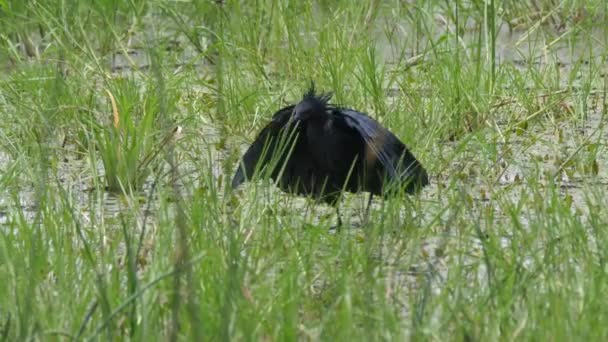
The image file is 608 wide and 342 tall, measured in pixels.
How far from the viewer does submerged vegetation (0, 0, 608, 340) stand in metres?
2.43

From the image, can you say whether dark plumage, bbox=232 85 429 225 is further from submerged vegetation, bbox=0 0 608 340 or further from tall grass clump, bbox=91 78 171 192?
tall grass clump, bbox=91 78 171 192

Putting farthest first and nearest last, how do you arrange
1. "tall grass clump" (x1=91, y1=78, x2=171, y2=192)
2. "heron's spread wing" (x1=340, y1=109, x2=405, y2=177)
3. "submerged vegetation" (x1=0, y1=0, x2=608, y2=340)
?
"tall grass clump" (x1=91, y1=78, x2=171, y2=192) → "heron's spread wing" (x1=340, y1=109, x2=405, y2=177) → "submerged vegetation" (x1=0, y1=0, x2=608, y2=340)

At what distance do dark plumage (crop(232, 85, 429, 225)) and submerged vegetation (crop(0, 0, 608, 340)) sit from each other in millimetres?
71

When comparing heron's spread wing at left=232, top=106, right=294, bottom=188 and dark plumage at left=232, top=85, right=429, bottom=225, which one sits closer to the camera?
dark plumage at left=232, top=85, right=429, bottom=225

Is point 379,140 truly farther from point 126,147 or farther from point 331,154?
point 126,147

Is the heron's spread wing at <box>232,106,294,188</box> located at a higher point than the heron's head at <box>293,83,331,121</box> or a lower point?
lower

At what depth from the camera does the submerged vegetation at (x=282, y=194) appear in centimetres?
243

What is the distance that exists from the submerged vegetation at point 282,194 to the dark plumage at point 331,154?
0.07 m

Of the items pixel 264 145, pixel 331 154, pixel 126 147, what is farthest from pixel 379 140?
pixel 126 147

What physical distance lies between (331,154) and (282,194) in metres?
0.23

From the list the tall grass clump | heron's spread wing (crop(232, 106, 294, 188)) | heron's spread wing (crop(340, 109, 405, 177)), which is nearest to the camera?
heron's spread wing (crop(340, 109, 405, 177))

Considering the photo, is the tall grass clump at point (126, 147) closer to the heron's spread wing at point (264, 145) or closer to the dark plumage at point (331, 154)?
the heron's spread wing at point (264, 145)

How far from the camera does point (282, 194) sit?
3725 mm

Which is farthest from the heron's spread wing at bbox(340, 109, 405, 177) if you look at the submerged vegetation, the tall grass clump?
the tall grass clump
